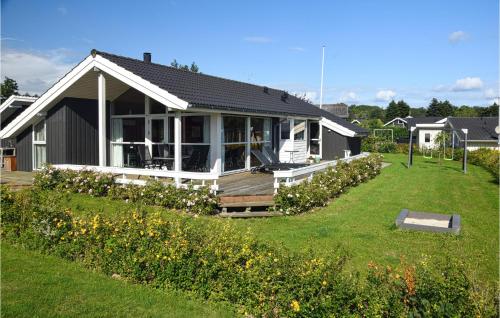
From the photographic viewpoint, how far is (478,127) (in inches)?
1774

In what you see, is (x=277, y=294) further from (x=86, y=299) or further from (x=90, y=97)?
(x=90, y=97)

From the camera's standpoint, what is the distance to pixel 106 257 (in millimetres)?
5723

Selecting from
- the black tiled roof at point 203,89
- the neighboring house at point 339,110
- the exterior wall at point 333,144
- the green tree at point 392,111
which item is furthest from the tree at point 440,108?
the black tiled roof at point 203,89

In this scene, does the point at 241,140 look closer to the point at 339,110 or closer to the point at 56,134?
the point at 56,134

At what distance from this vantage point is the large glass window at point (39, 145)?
1617 cm

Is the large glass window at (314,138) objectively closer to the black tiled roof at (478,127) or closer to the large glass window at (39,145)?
the large glass window at (39,145)

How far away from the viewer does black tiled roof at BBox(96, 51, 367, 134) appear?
12570 millimetres

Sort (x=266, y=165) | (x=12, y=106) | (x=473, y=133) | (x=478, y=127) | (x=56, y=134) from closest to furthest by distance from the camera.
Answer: (x=56, y=134), (x=266, y=165), (x=12, y=106), (x=473, y=133), (x=478, y=127)

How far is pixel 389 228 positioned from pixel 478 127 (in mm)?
43014

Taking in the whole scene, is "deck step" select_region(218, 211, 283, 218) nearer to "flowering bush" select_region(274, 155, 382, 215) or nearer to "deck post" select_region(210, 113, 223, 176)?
"flowering bush" select_region(274, 155, 382, 215)

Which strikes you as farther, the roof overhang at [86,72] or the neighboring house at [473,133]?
the neighboring house at [473,133]

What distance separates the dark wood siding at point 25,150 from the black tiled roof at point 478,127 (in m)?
38.5

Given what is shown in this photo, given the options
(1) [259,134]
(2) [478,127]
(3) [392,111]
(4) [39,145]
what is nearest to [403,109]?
(3) [392,111]

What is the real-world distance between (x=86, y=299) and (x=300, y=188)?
20.0ft
